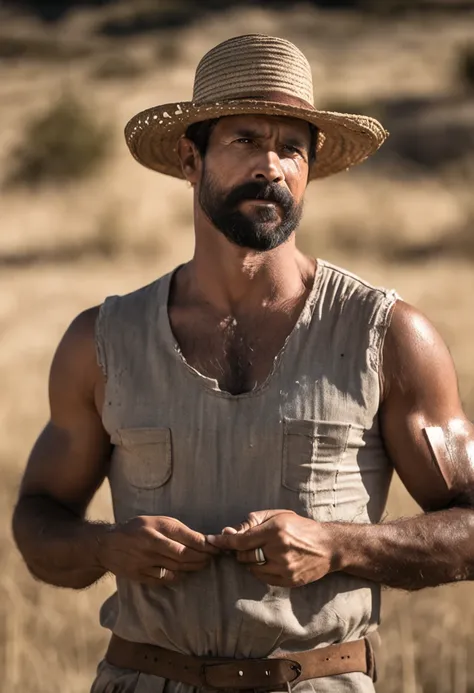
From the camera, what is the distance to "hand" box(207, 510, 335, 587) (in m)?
3.08

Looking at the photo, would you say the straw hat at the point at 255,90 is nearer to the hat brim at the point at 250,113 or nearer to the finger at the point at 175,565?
the hat brim at the point at 250,113

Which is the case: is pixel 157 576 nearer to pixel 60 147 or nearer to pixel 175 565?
pixel 175 565

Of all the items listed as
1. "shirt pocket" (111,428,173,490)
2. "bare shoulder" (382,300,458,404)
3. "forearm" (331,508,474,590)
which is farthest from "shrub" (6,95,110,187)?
"forearm" (331,508,474,590)

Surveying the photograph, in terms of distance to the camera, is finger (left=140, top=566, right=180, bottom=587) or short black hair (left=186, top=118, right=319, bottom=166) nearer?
finger (left=140, top=566, right=180, bottom=587)

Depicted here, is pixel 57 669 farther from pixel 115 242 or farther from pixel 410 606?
pixel 115 242

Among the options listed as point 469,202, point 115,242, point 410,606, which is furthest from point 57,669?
point 469,202

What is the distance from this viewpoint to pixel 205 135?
3627mm

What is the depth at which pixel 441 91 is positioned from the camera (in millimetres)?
36594

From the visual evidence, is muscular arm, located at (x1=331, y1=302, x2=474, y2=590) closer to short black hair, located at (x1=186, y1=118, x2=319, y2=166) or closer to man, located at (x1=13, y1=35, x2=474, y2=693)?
man, located at (x1=13, y1=35, x2=474, y2=693)

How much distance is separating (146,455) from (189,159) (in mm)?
879

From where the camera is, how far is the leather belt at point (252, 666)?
10.5ft

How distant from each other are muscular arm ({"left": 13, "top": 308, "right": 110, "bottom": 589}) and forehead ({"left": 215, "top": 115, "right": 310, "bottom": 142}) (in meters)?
0.59

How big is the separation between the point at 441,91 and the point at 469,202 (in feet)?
48.1

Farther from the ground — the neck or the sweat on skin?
the neck
